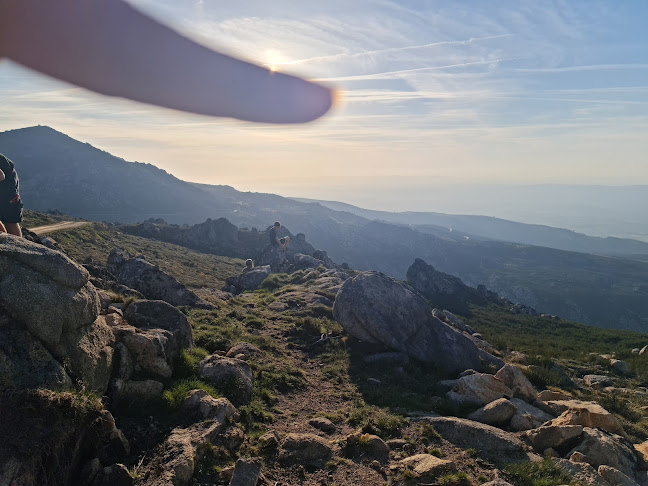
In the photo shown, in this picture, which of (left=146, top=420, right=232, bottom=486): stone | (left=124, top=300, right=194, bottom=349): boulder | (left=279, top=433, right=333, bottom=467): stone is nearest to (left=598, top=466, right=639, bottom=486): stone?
(left=279, top=433, right=333, bottom=467): stone

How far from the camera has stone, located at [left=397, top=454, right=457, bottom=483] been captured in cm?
838

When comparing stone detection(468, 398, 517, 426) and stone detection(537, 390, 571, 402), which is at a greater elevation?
stone detection(468, 398, 517, 426)

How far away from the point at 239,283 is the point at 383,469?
34282mm

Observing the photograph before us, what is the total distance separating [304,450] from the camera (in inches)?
355

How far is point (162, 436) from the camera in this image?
26.7 ft

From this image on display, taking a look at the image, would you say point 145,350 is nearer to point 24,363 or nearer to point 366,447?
point 24,363

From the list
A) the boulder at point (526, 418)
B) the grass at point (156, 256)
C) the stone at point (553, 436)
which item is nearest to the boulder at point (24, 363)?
the stone at point (553, 436)

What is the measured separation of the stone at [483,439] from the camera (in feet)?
32.0

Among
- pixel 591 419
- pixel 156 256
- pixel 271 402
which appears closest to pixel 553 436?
pixel 591 419

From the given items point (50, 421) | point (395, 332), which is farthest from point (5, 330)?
point (395, 332)

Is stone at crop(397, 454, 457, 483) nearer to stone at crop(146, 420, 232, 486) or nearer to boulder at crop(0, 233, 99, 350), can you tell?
stone at crop(146, 420, 232, 486)

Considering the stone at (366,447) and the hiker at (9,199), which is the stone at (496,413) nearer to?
the stone at (366,447)

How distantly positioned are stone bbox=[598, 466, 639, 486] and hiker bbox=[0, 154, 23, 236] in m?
16.5

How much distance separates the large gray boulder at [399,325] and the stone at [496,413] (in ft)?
18.2
